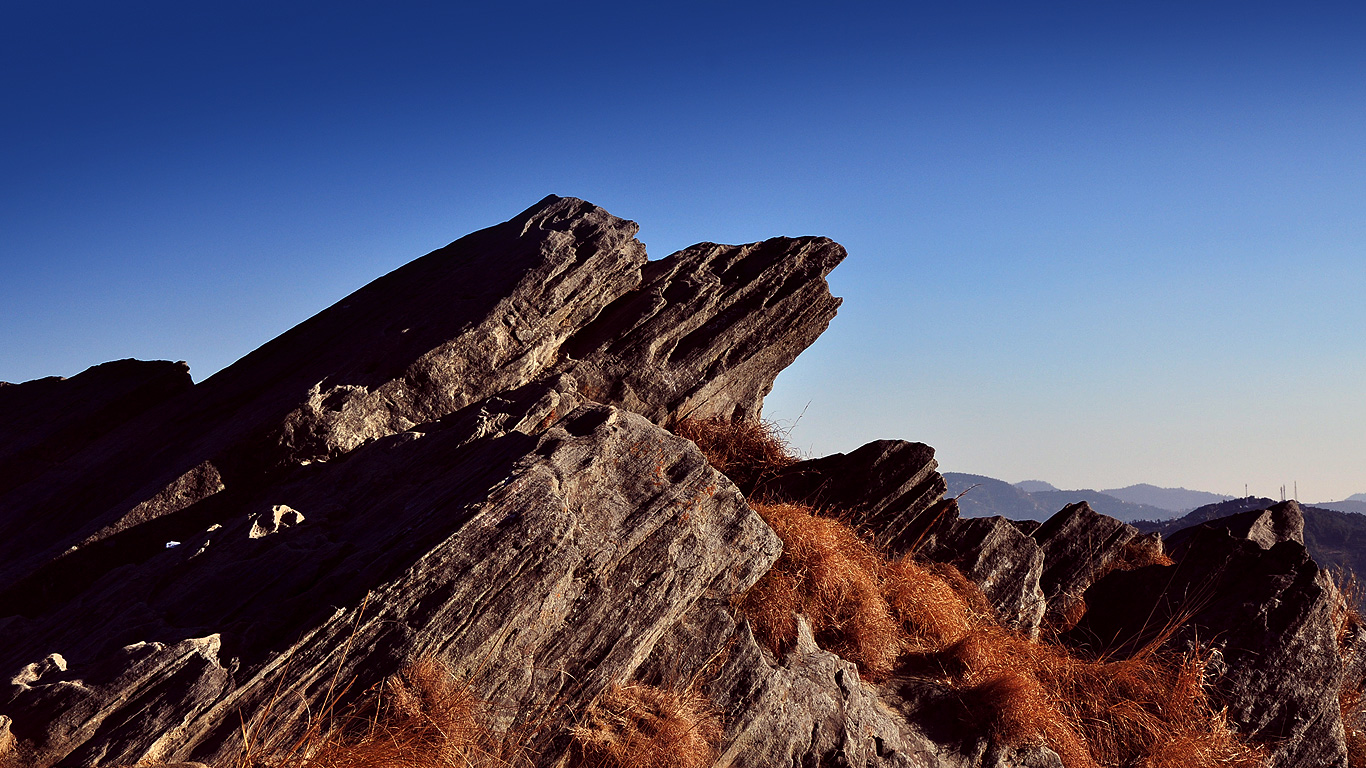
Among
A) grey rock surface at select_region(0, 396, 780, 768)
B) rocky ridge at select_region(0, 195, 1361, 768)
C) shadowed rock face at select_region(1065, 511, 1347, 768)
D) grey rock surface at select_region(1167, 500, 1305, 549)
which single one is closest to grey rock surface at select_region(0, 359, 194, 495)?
rocky ridge at select_region(0, 195, 1361, 768)

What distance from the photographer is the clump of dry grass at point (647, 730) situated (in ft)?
25.8

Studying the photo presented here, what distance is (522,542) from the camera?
8305mm

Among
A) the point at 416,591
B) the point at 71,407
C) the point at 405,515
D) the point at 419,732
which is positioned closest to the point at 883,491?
the point at 405,515

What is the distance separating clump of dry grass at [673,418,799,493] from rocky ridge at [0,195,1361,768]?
16.4 inches

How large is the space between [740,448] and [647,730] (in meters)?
7.28

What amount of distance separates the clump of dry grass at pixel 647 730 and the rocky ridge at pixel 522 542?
0.62 ft

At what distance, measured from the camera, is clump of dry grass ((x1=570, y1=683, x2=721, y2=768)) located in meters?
7.88

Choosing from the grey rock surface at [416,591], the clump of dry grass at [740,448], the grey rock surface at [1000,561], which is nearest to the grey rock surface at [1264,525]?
the grey rock surface at [1000,561]

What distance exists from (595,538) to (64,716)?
4664mm

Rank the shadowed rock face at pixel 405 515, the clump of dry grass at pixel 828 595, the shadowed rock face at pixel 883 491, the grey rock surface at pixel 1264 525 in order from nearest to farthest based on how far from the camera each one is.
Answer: the shadowed rock face at pixel 405 515 < the clump of dry grass at pixel 828 595 < the shadowed rock face at pixel 883 491 < the grey rock surface at pixel 1264 525

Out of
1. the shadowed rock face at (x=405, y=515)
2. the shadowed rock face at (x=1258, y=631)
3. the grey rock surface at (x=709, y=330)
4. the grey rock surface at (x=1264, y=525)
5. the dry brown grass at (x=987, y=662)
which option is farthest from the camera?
the grey rock surface at (x=1264, y=525)

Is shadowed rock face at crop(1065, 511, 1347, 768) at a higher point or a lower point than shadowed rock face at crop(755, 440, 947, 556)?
lower

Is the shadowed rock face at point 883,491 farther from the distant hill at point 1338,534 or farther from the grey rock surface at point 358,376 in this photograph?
the distant hill at point 1338,534

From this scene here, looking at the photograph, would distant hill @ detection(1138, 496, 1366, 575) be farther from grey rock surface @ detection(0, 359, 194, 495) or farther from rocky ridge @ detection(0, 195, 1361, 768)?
grey rock surface @ detection(0, 359, 194, 495)
